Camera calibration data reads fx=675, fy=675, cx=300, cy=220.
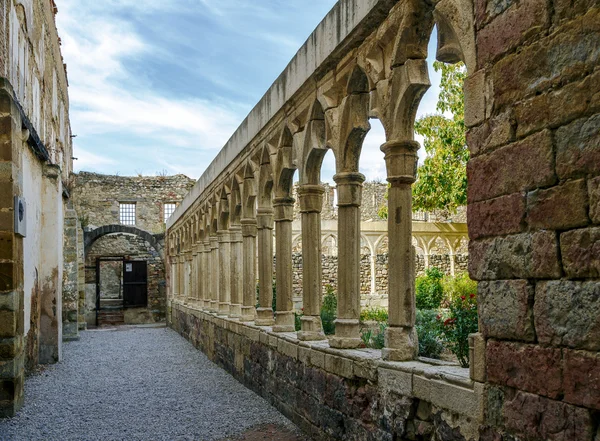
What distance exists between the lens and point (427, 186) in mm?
15758

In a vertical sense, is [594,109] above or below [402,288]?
above

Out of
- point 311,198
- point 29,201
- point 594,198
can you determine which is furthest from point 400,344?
point 29,201

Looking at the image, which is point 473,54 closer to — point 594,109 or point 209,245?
point 594,109

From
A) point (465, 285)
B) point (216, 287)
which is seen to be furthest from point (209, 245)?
point (465, 285)

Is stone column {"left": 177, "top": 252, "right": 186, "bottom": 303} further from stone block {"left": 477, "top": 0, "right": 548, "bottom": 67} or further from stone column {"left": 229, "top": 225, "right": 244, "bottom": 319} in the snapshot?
stone block {"left": 477, "top": 0, "right": 548, "bottom": 67}

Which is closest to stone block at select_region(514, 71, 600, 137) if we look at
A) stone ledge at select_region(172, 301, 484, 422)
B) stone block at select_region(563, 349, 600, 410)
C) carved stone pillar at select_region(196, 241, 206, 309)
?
A: stone block at select_region(563, 349, 600, 410)

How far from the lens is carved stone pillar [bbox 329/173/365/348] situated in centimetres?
544

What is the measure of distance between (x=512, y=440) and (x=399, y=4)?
2.85m

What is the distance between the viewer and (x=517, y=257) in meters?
3.02

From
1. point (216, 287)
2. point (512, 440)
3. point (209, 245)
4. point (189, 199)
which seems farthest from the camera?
point (189, 199)

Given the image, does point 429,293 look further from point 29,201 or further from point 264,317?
point 29,201

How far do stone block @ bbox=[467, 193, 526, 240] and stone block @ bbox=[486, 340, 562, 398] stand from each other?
1.70ft

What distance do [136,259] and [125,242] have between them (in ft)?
2.76

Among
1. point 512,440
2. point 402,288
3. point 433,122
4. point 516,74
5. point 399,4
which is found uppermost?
point 433,122
